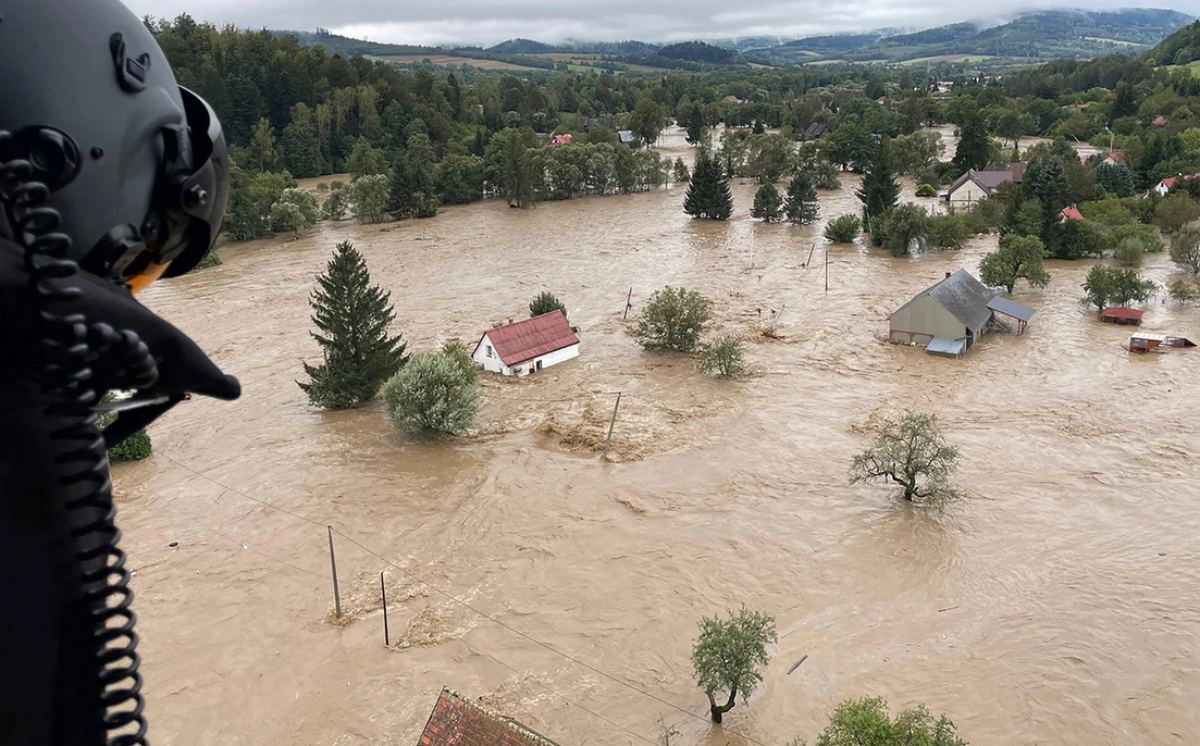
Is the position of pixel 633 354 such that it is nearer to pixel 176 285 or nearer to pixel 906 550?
pixel 906 550

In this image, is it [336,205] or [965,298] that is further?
[336,205]

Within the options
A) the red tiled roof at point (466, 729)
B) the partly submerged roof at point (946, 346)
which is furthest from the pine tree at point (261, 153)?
the red tiled roof at point (466, 729)

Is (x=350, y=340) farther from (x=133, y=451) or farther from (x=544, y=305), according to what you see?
(x=544, y=305)

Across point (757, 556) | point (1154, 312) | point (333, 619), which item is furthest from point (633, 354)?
point (1154, 312)

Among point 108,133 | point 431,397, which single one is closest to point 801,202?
point 431,397

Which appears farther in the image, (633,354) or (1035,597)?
(633,354)

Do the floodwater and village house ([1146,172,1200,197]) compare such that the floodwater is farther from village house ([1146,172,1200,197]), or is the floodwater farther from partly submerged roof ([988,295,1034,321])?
village house ([1146,172,1200,197])

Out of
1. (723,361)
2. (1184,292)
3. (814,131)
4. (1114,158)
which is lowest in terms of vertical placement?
(814,131)
